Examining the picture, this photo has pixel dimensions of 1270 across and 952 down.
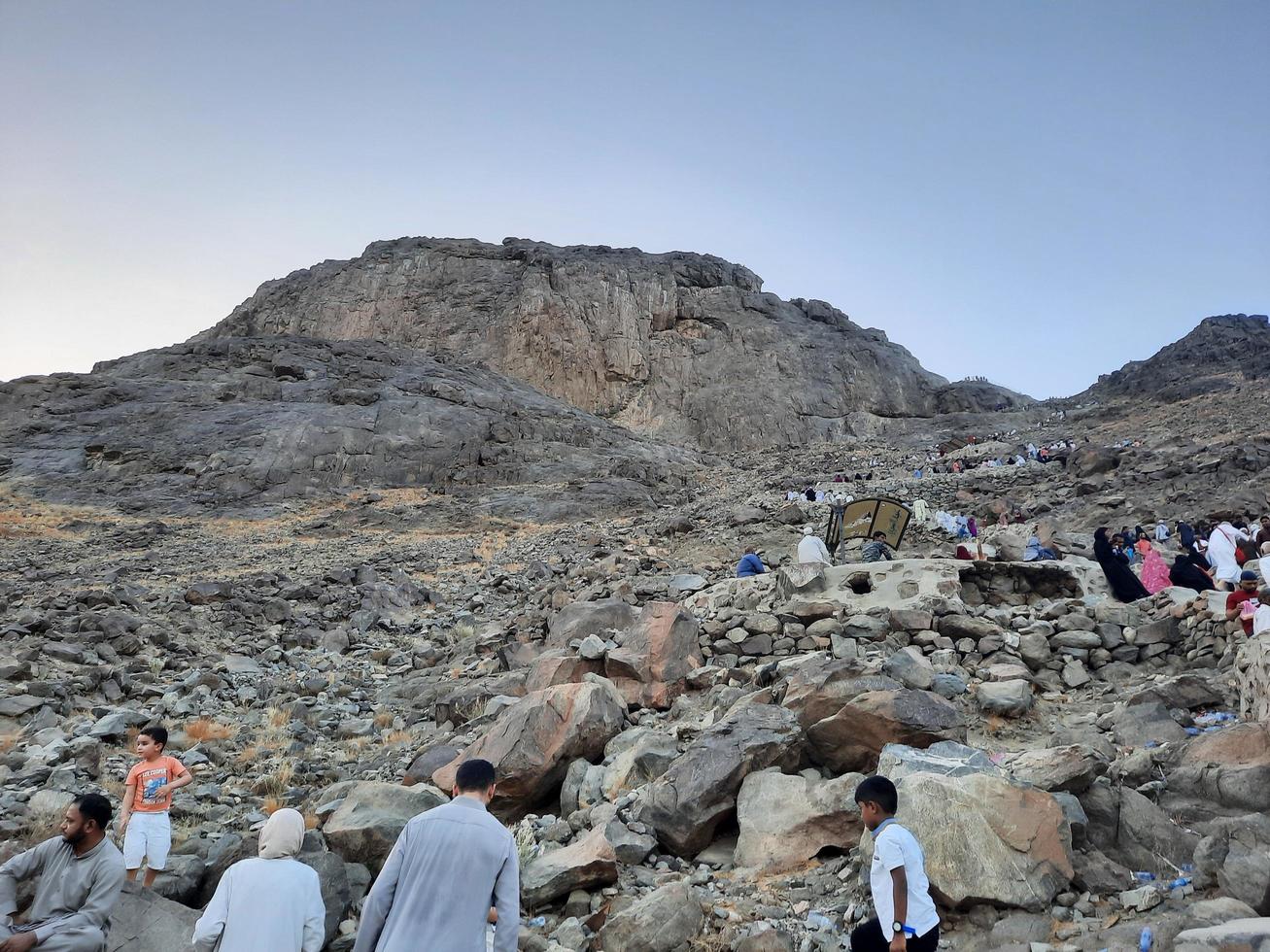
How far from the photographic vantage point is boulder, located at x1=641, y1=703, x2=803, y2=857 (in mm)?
5004

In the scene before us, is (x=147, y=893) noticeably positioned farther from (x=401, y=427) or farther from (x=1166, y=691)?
(x=401, y=427)

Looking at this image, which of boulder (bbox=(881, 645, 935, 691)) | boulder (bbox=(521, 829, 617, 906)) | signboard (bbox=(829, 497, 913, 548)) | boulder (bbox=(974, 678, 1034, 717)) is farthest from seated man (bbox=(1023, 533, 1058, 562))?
boulder (bbox=(521, 829, 617, 906))

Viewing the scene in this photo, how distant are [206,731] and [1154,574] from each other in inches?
504

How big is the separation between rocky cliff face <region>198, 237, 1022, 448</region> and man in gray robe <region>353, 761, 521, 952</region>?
189 feet

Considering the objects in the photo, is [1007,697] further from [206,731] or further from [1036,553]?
[206,731]

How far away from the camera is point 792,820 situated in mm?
4812

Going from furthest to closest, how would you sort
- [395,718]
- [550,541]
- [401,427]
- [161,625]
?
Answer: [401,427], [550,541], [161,625], [395,718]

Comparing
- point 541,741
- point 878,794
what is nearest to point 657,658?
point 541,741

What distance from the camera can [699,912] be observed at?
160 inches

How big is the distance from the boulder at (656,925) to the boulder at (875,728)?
5.97ft

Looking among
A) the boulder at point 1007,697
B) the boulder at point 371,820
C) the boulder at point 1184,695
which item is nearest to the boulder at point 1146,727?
the boulder at point 1184,695

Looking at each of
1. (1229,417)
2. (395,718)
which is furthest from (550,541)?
(1229,417)

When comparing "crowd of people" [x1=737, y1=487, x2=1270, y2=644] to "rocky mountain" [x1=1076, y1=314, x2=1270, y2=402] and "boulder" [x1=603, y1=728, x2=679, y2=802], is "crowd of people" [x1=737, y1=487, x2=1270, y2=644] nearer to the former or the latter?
"boulder" [x1=603, y1=728, x2=679, y2=802]

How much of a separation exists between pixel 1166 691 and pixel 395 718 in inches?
321
